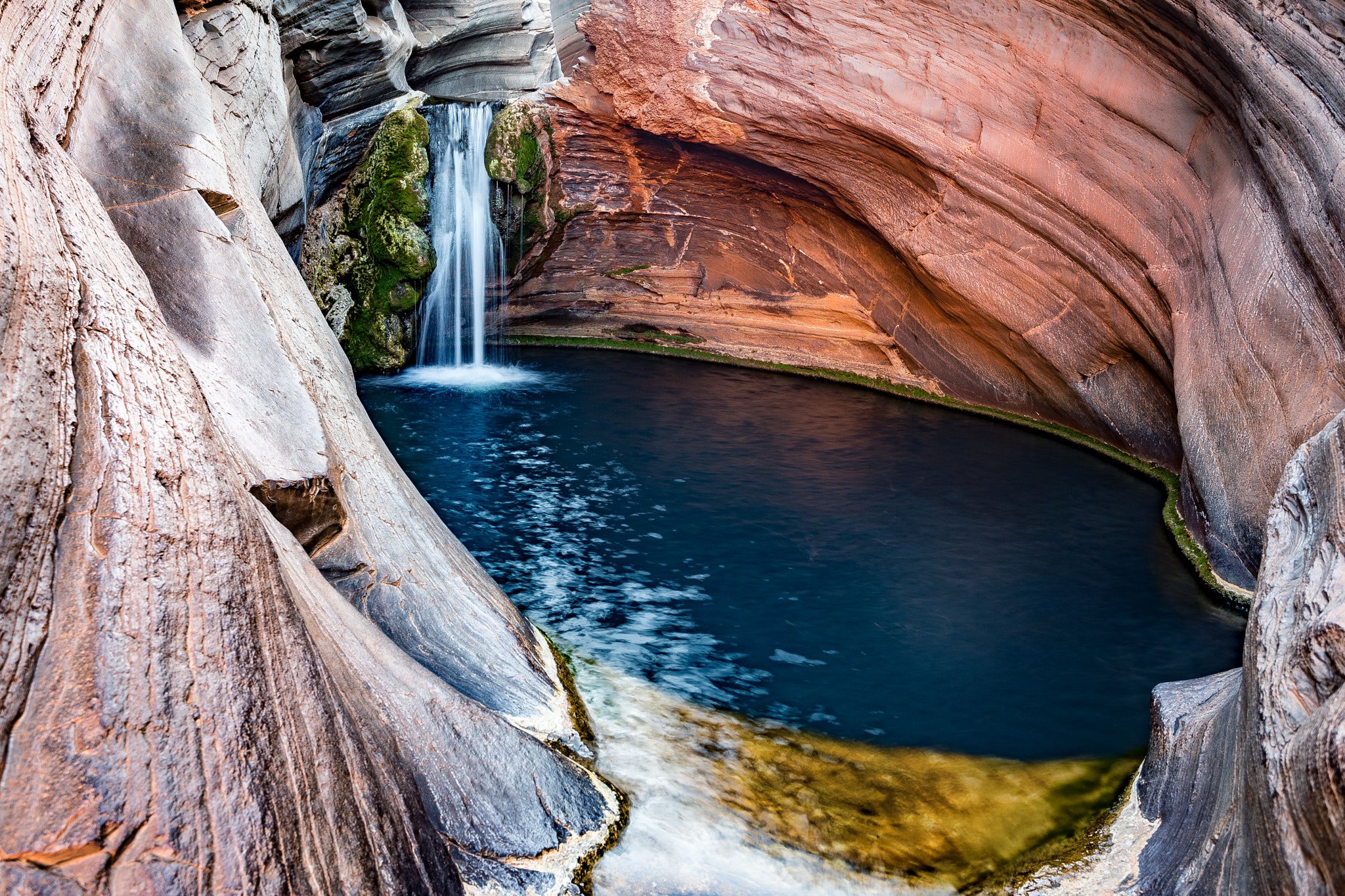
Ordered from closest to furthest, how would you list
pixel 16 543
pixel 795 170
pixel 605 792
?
pixel 16 543 → pixel 605 792 → pixel 795 170

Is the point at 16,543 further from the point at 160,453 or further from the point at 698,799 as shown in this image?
the point at 698,799

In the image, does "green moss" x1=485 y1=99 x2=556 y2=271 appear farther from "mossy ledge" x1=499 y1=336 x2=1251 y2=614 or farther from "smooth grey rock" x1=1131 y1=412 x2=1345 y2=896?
"smooth grey rock" x1=1131 y1=412 x2=1345 y2=896

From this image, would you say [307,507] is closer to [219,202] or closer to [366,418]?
[366,418]

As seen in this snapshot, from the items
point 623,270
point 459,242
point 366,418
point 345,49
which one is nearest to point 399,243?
point 459,242

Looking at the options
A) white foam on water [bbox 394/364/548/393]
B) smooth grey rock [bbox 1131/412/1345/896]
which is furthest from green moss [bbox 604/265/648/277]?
smooth grey rock [bbox 1131/412/1345/896]

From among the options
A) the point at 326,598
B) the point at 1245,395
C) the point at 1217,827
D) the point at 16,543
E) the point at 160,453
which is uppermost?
the point at 1245,395

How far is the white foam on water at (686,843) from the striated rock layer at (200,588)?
0.19m

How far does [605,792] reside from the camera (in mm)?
4074

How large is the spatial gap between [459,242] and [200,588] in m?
11.4

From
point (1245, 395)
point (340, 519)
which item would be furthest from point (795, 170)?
point (340, 519)

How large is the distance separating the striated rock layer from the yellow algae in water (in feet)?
2.75

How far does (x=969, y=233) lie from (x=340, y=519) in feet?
26.3

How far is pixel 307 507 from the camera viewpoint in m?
3.94

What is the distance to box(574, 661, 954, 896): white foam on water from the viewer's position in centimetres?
362
